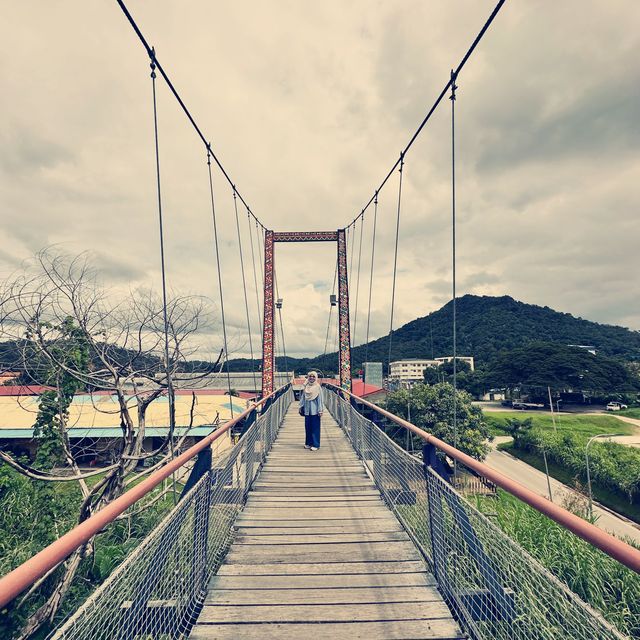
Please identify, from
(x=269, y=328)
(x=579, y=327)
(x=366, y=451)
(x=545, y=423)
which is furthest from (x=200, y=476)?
(x=579, y=327)

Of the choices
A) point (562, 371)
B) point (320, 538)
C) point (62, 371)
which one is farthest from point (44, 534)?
point (562, 371)

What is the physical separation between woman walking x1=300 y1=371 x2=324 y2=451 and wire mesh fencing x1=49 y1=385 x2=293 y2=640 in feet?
8.32

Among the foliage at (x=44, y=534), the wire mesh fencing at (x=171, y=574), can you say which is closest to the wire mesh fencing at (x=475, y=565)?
the wire mesh fencing at (x=171, y=574)

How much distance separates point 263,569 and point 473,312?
120 metres

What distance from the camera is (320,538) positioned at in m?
2.77

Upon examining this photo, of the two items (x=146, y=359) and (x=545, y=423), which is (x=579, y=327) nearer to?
(x=545, y=423)

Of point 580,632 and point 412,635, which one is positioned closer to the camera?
point 580,632

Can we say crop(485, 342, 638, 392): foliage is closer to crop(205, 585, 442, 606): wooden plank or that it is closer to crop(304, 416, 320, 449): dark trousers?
crop(304, 416, 320, 449): dark trousers

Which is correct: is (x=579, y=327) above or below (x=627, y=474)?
above

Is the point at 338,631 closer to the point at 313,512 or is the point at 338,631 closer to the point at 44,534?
the point at 313,512

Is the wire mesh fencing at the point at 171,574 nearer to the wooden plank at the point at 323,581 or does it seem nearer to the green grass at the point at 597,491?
the wooden plank at the point at 323,581

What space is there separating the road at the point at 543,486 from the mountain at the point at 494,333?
49637 millimetres

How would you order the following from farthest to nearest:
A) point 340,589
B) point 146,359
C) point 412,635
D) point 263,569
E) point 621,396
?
point 621,396 → point 146,359 → point 263,569 → point 340,589 → point 412,635

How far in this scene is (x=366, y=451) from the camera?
15.2ft
